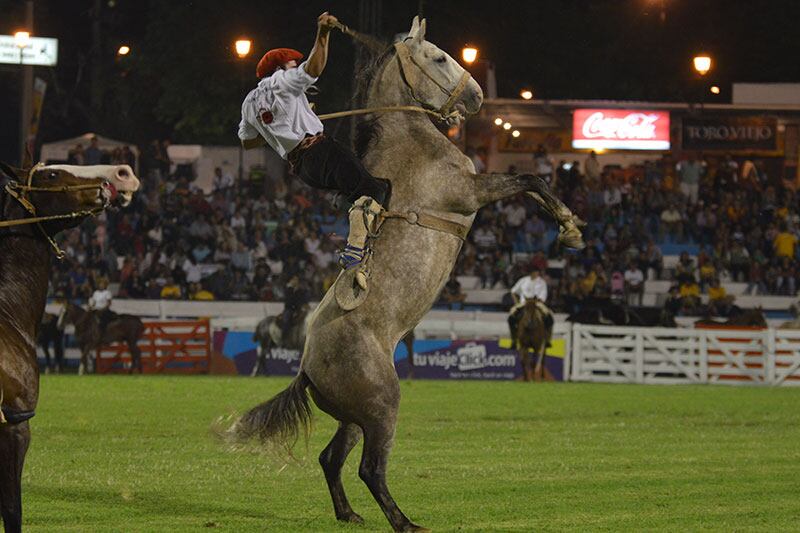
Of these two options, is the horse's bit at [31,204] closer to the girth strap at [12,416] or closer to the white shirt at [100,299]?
the girth strap at [12,416]

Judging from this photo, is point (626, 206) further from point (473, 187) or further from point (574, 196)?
point (473, 187)

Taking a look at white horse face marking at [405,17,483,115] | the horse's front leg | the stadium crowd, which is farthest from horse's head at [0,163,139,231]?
the stadium crowd

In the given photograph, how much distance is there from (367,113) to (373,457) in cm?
240

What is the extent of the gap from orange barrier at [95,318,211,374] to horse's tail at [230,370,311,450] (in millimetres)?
18717

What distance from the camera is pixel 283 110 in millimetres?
8789

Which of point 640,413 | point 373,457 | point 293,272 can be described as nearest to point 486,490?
point 373,457

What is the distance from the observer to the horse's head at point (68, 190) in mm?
7242

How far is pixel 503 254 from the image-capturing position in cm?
3300

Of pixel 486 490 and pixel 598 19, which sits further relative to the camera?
pixel 598 19

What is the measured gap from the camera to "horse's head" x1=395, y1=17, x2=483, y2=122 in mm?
9430

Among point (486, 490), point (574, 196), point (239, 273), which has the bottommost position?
point (486, 490)

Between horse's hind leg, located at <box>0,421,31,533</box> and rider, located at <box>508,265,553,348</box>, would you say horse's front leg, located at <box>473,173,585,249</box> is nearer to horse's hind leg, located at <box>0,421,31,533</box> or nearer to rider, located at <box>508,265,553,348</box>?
horse's hind leg, located at <box>0,421,31,533</box>

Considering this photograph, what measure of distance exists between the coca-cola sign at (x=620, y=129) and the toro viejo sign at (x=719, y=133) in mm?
1177

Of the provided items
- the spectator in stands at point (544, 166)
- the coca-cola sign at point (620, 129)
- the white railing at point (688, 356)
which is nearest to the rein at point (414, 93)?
the white railing at point (688, 356)
